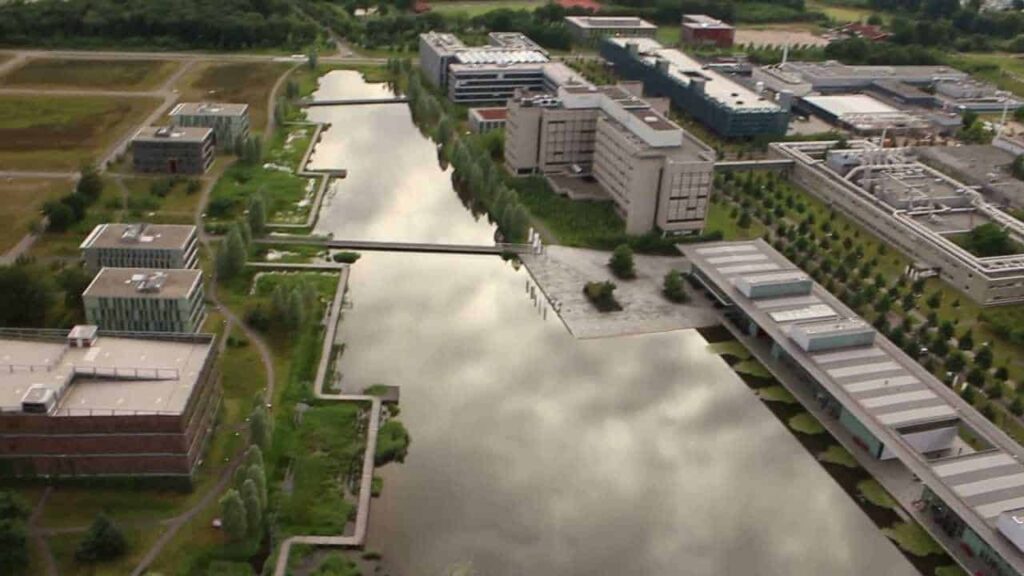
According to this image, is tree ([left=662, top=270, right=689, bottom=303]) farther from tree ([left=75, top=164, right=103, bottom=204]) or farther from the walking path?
tree ([left=75, top=164, right=103, bottom=204])

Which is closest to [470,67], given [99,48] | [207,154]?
[207,154]

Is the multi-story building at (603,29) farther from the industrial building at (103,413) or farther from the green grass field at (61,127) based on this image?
the industrial building at (103,413)

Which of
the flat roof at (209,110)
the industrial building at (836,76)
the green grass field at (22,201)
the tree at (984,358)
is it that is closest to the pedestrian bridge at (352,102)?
the flat roof at (209,110)

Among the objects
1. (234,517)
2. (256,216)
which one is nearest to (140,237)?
(256,216)

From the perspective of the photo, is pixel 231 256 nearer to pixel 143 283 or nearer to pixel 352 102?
pixel 143 283

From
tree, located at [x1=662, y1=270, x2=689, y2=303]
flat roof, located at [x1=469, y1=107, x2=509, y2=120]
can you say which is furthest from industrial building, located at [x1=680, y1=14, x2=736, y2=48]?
tree, located at [x1=662, y1=270, x2=689, y2=303]

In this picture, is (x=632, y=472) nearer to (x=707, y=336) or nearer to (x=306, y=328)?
(x=707, y=336)

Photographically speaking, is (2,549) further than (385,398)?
No
